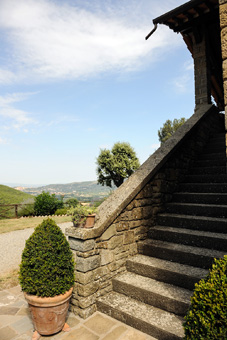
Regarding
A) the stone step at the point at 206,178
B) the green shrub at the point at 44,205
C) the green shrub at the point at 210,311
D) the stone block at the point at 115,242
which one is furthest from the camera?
the green shrub at the point at 44,205

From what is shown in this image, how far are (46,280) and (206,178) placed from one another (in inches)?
146

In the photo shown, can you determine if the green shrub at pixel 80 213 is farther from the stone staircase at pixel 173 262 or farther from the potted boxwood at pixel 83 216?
the stone staircase at pixel 173 262

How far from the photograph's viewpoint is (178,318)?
2.75m

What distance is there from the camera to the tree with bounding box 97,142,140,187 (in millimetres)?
23312

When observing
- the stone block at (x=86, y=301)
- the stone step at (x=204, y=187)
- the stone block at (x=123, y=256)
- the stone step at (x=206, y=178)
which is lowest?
the stone block at (x=86, y=301)

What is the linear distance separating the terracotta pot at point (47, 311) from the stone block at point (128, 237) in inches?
47.7

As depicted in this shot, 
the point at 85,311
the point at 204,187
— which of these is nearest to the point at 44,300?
the point at 85,311

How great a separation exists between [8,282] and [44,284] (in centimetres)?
227

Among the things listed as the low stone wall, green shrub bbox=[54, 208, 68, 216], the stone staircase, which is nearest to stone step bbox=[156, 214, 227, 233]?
the stone staircase

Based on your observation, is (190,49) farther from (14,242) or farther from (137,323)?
(14,242)

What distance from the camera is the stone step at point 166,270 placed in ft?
9.98

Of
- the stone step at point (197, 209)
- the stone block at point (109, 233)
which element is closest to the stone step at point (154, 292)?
the stone block at point (109, 233)

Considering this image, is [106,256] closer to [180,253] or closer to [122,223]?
[122,223]

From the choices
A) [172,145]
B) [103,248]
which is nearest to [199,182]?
[172,145]
